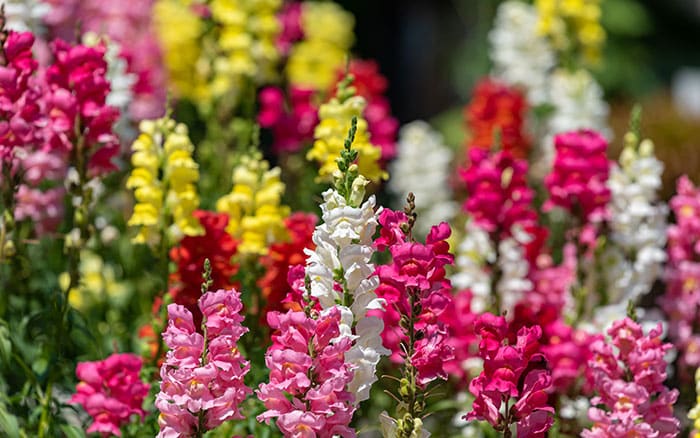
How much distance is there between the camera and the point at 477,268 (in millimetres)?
4613

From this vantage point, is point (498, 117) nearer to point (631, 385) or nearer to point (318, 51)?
point (318, 51)

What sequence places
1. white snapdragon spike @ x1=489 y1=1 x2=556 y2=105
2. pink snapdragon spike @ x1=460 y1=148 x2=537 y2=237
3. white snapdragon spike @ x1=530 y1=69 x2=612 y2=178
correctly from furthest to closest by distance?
white snapdragon spike @ x1=489 y1=1 x2=556 y2=105, white snapdragon spike @ x1=530 y1=69 x2=612 y2=178, pink snapdragon spike @ x1=460 y1=148 x2=537 y2=237

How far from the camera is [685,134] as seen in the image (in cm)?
809

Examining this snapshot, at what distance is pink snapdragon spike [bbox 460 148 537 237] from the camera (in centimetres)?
421

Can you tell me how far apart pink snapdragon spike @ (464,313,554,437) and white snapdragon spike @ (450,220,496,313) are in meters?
1.35

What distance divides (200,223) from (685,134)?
16.6 feet

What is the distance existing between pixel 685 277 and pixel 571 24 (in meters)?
2.18

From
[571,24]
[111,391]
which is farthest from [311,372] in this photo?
[571,24]

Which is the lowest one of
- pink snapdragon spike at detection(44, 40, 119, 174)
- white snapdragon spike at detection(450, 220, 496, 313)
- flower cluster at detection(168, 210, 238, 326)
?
white snapdragon spike at detection(450, 220, 496, 313)

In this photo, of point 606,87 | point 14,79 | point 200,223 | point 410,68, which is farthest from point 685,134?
point 410,68

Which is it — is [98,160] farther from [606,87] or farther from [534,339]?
[606,87]

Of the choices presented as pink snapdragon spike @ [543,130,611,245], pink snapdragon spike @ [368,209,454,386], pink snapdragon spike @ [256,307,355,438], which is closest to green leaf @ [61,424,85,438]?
pink snapdragon spike @ [256,307,355,438]

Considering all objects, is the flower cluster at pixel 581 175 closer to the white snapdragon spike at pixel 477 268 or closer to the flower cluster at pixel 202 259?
the white snapdragon spike at pixel 477 268

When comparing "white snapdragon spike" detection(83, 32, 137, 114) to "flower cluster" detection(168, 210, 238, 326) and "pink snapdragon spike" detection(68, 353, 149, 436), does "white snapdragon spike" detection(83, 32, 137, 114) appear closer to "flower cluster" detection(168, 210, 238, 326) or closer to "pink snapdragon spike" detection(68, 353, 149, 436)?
"flower cluster" detection(168, 210, 238, 326)
